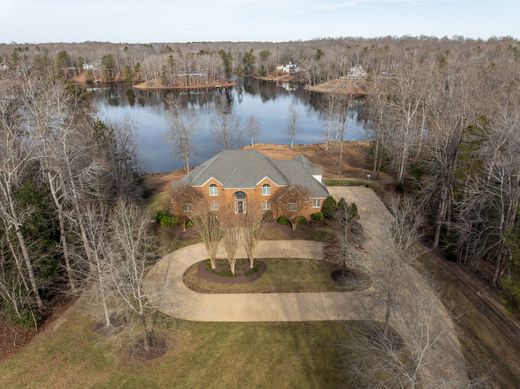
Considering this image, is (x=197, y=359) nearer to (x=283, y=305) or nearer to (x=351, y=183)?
(x=283, y=305)

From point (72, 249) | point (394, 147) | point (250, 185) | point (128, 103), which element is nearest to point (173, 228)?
point (250, 185)

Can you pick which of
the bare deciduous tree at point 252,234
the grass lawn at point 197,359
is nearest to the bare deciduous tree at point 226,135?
the bare deciduous tree at point 252,234

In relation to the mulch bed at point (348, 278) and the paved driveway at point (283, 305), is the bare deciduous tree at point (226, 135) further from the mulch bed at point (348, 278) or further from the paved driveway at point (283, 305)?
the mulch bed at point (348, 278)

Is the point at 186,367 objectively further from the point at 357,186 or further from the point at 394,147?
the point at 394,147

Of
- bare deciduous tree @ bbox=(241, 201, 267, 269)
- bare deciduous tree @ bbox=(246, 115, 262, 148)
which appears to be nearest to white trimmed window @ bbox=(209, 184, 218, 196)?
bare deciduous tree @ bbox=(241, 201, 267, 269)

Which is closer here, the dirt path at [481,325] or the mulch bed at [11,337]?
the dirt path at [481,325]
